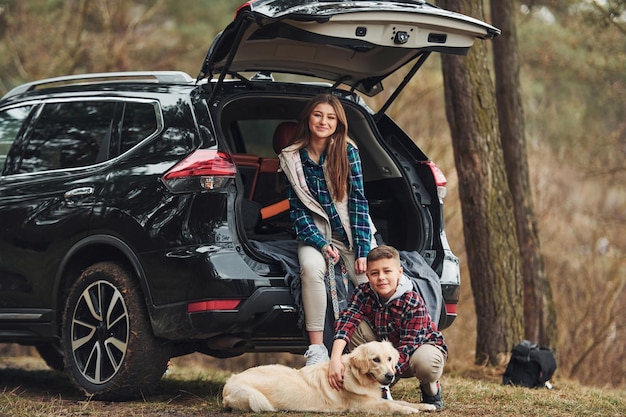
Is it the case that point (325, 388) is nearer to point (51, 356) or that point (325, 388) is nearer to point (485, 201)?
point (485, 201)

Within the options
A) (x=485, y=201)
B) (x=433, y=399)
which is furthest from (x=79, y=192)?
(x=485, y=201)

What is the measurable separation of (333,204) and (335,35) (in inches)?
41.2

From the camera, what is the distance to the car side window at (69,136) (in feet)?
20.7

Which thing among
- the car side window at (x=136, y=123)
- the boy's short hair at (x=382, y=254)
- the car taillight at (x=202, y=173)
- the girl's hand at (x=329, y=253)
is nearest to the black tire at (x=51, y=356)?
the car side window at (x=136, y=123)

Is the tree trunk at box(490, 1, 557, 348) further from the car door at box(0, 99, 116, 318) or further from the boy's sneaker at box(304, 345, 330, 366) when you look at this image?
the car door at box(0, 99, 116, 318)

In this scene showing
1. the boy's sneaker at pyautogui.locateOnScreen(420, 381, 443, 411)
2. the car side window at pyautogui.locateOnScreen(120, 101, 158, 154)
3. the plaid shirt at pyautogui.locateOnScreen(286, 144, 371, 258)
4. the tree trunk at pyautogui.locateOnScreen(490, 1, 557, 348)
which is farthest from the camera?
the tree trunk at pyautogui.locateOnScreen(490, 1, 557, 348)

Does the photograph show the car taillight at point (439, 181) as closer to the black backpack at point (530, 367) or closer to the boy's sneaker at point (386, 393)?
the boy's sneaker at point (386, 393)

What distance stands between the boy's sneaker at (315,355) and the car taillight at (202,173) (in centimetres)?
101

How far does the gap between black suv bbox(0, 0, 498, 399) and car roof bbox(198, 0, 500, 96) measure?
0.04 ft

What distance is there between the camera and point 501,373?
875 cm

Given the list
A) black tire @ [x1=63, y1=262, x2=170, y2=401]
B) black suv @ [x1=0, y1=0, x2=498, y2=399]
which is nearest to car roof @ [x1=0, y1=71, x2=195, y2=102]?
black suv @ [x1=0, y1=0, x2=498, y2=399]

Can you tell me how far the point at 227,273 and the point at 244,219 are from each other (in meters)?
0.82

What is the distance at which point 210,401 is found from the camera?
6.16 meters

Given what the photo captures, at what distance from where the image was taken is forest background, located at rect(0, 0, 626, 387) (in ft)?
48.4
